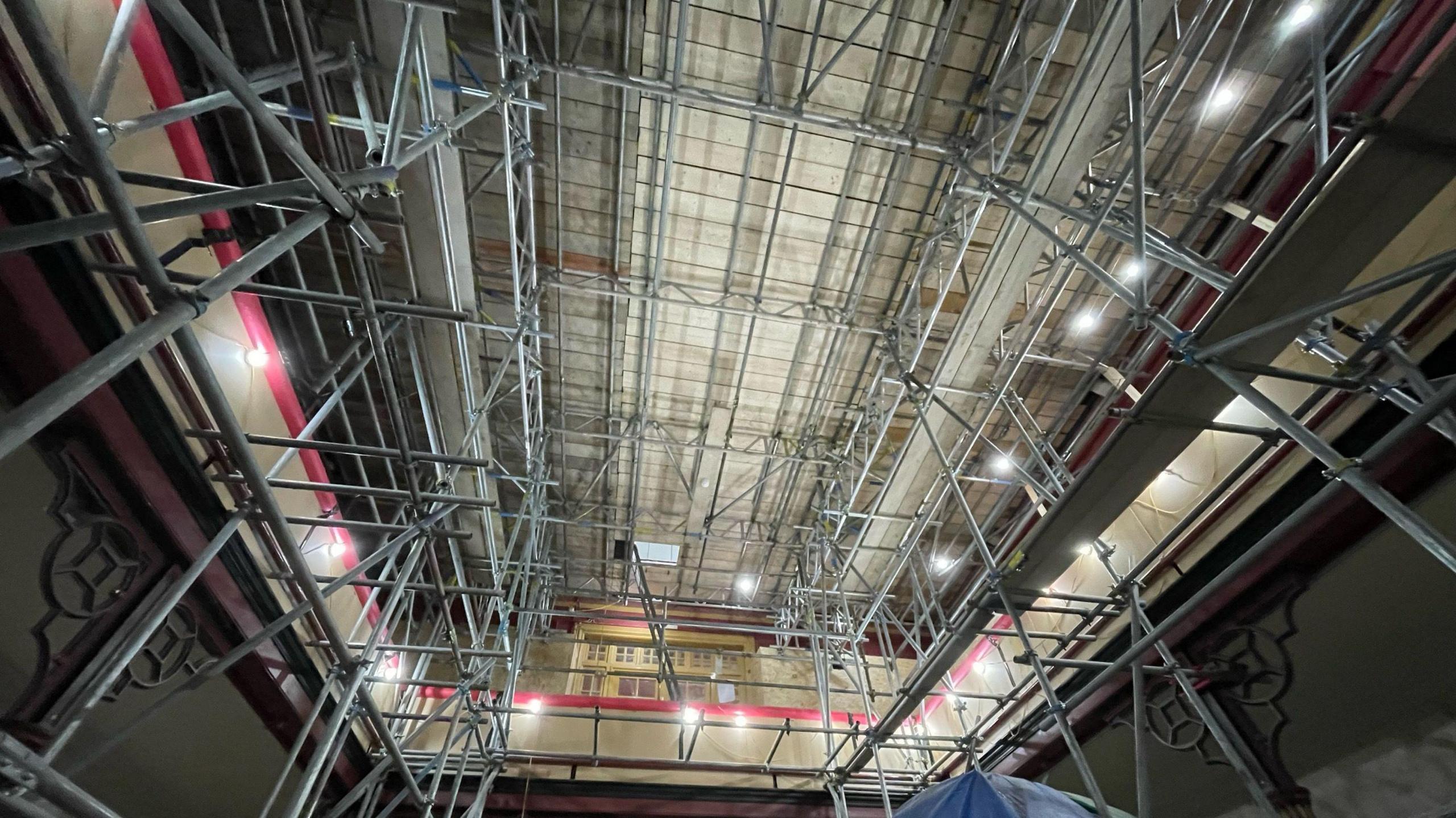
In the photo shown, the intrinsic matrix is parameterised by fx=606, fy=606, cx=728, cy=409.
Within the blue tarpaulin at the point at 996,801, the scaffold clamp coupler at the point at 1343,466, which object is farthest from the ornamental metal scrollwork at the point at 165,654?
the scaffold clamp coupler at the point at 1343,466

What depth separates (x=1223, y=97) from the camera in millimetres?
6586

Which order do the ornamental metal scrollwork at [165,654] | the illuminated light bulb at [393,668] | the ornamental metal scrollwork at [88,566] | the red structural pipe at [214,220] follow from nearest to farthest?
the ornamental metal scrollwork at [88,566]
the red structural pipe at [214,220]
the ornamental metal scrollwork at [165,654]
the illuminated light bulb at [393,668]

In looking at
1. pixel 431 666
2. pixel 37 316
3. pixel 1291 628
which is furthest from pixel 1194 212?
pixel 431 666

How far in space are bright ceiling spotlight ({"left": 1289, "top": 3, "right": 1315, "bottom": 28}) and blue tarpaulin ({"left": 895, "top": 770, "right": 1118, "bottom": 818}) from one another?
7.38 m

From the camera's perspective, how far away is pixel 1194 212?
6.65 meters

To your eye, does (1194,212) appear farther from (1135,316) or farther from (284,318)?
(284,318)

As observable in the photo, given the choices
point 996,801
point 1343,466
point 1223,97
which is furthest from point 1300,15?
point 996,801

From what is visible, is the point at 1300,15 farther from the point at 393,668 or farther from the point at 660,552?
the point at 393,668

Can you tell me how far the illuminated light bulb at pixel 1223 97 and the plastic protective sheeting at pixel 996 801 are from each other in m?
7.08

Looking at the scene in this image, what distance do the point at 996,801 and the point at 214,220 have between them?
7506mm

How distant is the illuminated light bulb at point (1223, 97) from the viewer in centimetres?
654

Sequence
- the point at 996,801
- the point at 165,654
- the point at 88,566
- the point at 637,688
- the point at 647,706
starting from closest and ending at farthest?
the point at 88,566
the point at 165,654
the point at 996,801
the point at 647,706
the point at 637,688

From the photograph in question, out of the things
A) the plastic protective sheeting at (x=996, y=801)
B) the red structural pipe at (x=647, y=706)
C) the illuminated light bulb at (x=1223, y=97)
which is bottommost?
the plastic protective sheeting at (x=996, y=801)

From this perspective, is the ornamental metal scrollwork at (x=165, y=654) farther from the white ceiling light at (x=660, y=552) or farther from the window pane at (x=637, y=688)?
the window pane at (x=637, y=688)
